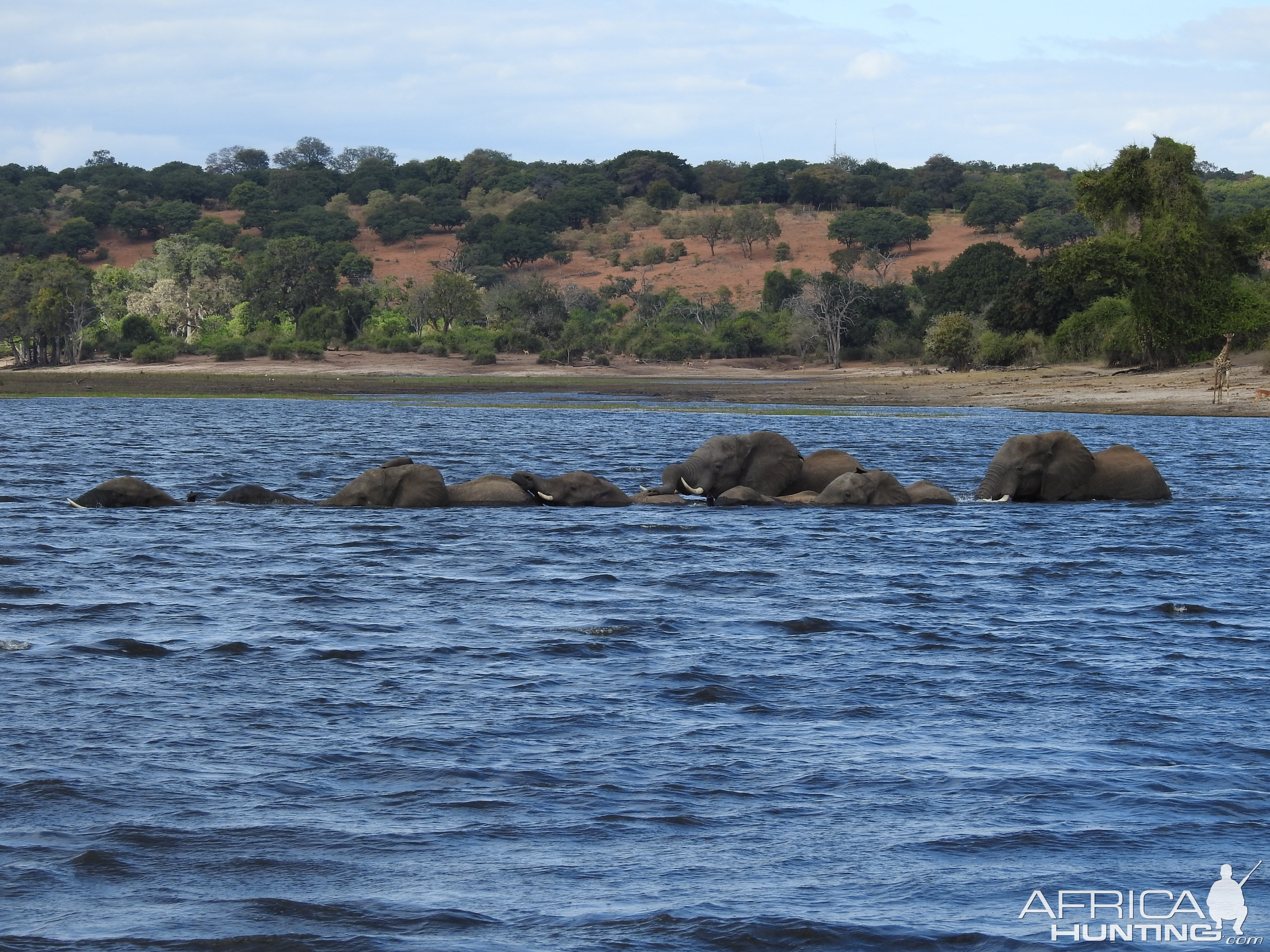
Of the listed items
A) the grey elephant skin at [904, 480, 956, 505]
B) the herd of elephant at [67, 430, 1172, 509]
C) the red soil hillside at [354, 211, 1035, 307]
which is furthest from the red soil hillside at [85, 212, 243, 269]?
the grey elephant skin at [904, 480, 956, 505]

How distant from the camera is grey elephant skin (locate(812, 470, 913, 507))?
28.6m

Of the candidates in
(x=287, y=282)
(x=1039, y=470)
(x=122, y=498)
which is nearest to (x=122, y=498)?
(x=122, y=498)

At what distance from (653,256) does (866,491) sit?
13319 cm

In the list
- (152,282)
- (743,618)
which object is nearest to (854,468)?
(743,618)

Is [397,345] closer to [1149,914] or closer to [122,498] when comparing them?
[122,498]

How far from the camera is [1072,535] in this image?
2481 cm

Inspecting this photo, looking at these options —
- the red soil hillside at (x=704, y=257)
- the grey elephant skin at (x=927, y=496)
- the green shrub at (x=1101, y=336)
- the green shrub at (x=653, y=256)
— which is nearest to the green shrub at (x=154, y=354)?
the red soil hillside at (x=704, y=257)

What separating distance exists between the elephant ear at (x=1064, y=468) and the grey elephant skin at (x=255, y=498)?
14.9m

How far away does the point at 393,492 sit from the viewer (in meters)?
28.2

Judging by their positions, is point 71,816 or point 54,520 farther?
point 54,520

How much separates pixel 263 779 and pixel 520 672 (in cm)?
375

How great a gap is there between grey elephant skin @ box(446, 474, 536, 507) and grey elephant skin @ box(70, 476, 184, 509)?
5496 mm

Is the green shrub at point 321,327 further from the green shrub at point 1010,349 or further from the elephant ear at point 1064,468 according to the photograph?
the elephant ear at point 1064,468

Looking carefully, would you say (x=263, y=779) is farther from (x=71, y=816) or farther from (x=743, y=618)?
(x=743, y=618)
